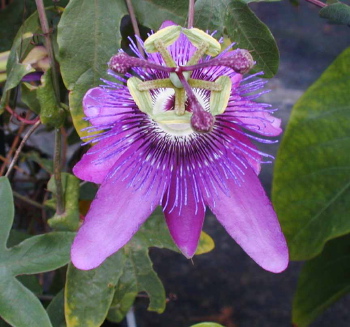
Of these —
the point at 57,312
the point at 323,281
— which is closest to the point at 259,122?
the point at 57,312

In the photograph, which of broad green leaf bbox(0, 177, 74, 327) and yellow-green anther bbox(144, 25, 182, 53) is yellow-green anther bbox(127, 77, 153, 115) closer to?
yellow-green anther bbox(144, 25, 182, 53)

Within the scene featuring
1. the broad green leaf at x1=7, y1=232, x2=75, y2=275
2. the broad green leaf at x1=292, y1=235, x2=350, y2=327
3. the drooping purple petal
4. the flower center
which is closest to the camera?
the flower center

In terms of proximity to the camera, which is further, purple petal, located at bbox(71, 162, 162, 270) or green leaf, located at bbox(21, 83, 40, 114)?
green leaf, located at bbox(21, 83, 40, 114)

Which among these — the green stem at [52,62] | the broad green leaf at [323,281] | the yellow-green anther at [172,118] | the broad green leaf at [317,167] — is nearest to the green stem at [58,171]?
the green stem at [52,62]

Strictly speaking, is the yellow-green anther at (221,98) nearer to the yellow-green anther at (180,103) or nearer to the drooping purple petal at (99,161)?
the yellow-green anther at (180,103)

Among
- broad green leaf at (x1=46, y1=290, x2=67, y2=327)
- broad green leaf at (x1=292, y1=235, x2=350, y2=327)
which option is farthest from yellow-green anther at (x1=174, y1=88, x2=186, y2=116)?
broad green leaf at (x1=292, y1=235, x2=350, y2=327)

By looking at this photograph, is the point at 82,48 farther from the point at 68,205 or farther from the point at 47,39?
the point at 68,205

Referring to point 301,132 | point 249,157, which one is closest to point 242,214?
point 249,157
